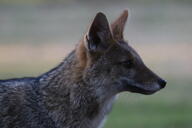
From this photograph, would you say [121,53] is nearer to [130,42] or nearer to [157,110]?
[157,110]

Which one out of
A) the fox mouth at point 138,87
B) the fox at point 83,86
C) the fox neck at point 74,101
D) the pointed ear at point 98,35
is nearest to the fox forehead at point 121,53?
the fox at point 83,86

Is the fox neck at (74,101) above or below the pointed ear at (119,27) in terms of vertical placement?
below

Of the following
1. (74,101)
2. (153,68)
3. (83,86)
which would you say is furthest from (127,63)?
(153,68)

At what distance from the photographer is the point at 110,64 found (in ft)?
38.3

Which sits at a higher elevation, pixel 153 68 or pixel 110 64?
pixel 110 64

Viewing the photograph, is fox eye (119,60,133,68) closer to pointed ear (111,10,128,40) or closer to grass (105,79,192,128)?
pointed ear (111,10,128,40)

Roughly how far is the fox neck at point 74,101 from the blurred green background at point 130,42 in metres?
6.66

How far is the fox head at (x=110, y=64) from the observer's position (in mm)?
Answer: 11547

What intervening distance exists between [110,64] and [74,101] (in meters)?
0.65

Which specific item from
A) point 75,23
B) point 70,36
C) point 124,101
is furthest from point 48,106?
point 75,23

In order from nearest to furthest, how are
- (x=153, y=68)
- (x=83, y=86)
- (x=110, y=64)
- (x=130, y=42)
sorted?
1. (x=83, y=86)
2. (x=110, y=64)
3. (x=153, y=68)
4. (x=130, y=42)

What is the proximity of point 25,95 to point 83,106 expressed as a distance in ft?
2.45

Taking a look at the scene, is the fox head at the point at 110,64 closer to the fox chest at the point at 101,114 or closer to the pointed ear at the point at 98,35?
the pointed ear at the point at 98,35

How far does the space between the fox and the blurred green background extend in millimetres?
6499
